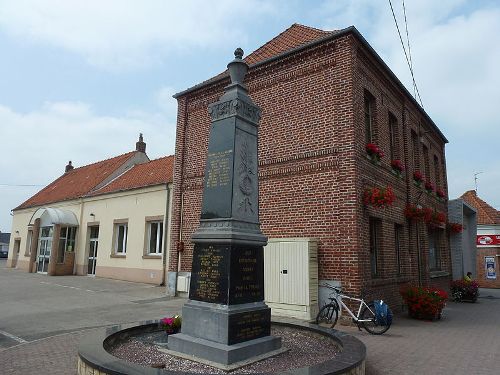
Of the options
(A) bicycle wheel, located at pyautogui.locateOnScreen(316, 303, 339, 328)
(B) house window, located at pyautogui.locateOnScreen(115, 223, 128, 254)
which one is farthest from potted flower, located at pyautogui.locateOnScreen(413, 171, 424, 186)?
(B) house window, located at pyautogui.locateOnScreen(115, 223, 128, 254)

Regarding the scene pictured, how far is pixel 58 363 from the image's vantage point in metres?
5.75

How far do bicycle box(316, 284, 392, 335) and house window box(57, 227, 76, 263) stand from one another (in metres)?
17.6

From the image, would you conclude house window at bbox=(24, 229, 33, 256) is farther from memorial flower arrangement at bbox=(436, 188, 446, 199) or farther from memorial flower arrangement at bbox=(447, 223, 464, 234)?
memorial flower arrangement at bbox=(447, 223, 464, 234)

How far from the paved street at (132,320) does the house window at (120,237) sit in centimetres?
437

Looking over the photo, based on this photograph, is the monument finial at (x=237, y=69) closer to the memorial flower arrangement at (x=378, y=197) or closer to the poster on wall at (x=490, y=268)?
the memorial flower arrangement at (x=378, y=197)

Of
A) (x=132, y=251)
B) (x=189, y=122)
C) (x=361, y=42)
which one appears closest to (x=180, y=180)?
(x=189, y=122)

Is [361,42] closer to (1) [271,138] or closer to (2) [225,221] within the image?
A: (1) [271,138]

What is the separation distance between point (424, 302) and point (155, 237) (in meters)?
11.4

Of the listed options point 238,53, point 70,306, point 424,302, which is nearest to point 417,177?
point 424,302

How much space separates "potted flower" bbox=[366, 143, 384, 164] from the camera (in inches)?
423

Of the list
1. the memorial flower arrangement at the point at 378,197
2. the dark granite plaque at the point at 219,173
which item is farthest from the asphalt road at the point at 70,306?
the memorial flower arrangement at the point at 378,197

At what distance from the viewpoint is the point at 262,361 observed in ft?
17.3

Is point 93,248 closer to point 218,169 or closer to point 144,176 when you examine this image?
point 144,176

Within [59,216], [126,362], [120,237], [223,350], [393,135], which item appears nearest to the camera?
[126,362]
